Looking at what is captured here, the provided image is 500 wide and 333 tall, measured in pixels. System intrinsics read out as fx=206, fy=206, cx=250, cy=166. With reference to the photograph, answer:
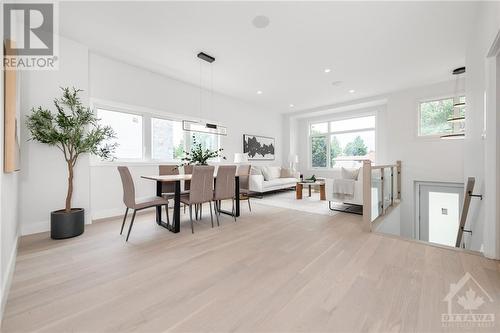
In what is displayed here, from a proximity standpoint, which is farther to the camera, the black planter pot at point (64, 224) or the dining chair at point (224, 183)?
the dining chair at point (224, 183)

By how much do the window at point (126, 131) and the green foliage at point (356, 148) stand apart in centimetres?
651

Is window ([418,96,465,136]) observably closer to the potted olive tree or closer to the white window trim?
the white window trim

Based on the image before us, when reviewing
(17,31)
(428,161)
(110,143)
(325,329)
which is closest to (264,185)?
(110,143)

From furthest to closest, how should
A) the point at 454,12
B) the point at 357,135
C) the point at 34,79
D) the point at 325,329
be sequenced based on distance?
the point at 357,135
the point at 34,79
the point at 454,12
the point at 325,329

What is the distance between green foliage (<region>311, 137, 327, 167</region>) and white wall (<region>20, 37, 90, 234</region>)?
7.12 m

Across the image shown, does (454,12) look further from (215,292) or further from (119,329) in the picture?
(119,329)

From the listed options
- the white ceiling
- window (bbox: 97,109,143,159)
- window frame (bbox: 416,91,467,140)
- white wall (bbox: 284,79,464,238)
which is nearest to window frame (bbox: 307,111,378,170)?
white wall (bbox: 284,79,464,238)

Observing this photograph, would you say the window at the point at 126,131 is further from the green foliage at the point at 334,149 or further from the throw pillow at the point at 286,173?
the green foliage at the point at 334,149

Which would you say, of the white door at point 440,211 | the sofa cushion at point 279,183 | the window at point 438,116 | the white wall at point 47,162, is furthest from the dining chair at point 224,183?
the window at point 438,116

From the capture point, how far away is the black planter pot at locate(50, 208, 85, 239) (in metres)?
2.74

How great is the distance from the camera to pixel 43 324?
4.28 ft

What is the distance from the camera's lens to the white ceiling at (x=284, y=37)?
103 inches

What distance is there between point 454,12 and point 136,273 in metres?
4.84

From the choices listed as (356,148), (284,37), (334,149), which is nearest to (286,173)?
(334,149)
